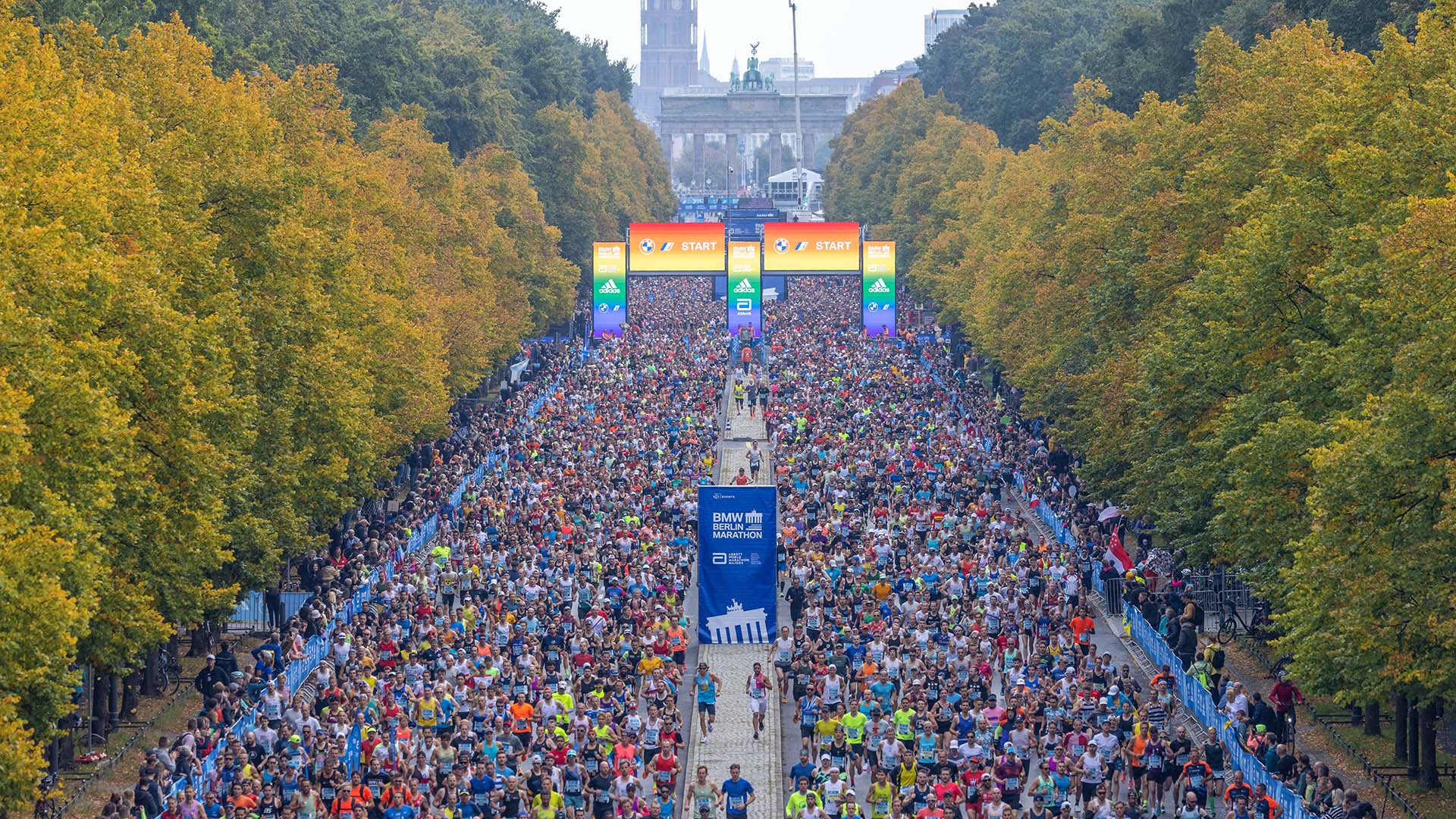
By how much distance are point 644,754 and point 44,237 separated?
1064cm

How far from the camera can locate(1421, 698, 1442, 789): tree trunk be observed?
93.8ft

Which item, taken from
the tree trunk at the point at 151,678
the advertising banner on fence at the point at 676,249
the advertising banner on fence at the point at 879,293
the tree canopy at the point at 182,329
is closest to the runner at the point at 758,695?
the tree canopy at the point at 182,329

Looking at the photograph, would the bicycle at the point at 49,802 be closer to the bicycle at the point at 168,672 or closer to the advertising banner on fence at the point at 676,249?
the bicycle at the point at 168,672

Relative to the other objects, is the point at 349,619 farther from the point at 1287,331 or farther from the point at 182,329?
the point at 1287,331

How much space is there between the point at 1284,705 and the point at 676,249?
63.6 meters

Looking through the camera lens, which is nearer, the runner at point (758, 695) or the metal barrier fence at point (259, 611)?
the runner at point (758, 695)

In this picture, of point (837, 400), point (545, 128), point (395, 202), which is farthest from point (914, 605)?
point (545, 128)

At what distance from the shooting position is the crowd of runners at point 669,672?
26234 mm

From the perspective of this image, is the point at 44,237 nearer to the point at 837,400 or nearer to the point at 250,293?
the point at 250,293

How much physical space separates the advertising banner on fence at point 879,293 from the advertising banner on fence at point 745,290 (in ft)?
15.9

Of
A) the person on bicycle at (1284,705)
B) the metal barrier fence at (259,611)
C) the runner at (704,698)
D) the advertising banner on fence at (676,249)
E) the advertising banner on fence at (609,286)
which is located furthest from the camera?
the advertising banner on fence at (676,249)

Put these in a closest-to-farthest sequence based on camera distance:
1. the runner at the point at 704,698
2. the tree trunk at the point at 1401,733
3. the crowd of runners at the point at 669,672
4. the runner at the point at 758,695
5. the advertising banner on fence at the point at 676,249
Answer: the crowd of runners at the point at 669,672 → the tree trunk at the point at 1401,733 → the runner at the point at 758,695 → the runner at the point at 704,698 → the advertising banner on fence at the point at 676,249

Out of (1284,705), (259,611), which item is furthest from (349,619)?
(1284,705)

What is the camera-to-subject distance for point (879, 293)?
91375mm
